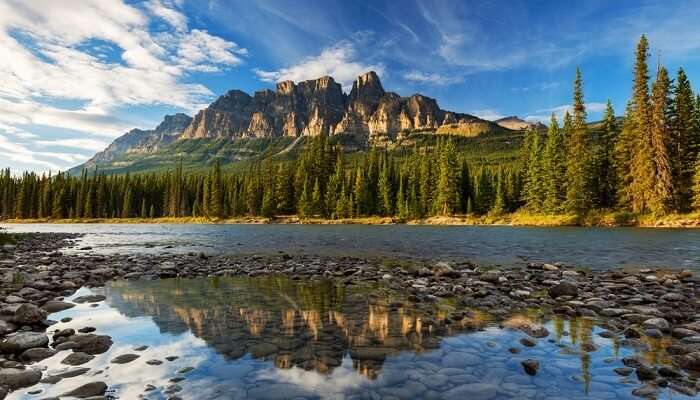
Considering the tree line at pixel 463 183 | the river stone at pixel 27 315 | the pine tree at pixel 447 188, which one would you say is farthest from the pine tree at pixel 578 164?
the river stone at pixel 27 315

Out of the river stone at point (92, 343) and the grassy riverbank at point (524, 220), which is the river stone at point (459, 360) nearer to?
the river stone at point (92, 343)

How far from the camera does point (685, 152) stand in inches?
2074

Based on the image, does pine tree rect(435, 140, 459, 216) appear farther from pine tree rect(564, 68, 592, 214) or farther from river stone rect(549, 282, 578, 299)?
river stone rect(549, 282, 578, 299)

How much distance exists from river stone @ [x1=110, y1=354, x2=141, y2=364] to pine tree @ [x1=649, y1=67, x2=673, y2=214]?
60318mm

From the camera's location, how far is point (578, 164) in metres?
60.1

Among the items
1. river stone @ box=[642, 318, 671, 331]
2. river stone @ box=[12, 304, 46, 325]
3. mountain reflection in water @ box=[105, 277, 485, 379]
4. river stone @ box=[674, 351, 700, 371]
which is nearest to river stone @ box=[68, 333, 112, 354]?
mountain reflection in water @ box=[105, 277, 485, 379]

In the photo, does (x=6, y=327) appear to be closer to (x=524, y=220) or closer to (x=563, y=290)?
(x=563, y=290)

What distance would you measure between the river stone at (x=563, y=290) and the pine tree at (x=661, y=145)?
160 feet

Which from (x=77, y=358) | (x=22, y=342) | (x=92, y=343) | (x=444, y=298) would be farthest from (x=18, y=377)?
(x=444, y=298)

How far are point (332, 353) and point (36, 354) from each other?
18.0 ft

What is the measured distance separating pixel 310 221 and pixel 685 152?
229ft

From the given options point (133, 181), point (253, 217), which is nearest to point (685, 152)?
point (253, 217)

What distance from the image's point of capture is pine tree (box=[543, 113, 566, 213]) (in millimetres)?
63781

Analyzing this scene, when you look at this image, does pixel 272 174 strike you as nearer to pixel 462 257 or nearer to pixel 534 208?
pixel 534 208
